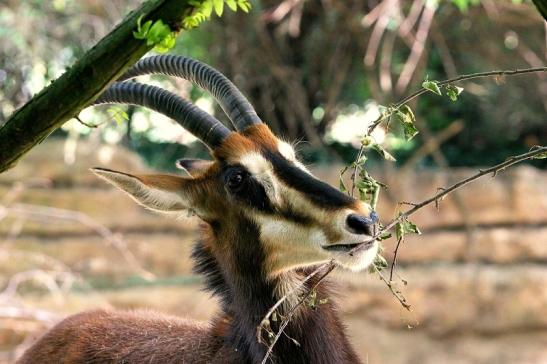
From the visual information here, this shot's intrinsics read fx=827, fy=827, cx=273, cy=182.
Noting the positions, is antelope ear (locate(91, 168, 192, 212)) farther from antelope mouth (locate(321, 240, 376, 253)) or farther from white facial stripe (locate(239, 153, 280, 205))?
antelope mouth (locate(321, 240, 376, 253))

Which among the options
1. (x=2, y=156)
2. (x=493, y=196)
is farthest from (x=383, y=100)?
(x=2, y=156)

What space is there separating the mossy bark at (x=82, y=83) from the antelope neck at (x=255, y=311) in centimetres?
151

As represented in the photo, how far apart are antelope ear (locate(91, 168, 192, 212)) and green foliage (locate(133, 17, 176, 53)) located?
165 centimetres

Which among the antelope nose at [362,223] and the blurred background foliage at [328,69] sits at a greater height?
the blurred background foliage at [328,69]

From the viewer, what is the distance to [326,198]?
11.1ft

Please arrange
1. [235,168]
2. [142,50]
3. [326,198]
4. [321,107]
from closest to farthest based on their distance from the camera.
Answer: [142,50] < [326,198] < [235,168] < [321,107]

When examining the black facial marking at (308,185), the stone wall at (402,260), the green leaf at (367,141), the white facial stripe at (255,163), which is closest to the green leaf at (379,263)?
the black facial marking at (308,185)

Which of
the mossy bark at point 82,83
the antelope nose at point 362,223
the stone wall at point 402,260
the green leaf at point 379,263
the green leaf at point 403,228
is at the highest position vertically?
the stone wall at point 402,260

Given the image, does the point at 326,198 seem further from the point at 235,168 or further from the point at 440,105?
the point at 440,105

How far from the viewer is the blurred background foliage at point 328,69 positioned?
10.0 metres

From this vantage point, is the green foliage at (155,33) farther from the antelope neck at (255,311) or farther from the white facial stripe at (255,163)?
the antelope neck at (255,311)

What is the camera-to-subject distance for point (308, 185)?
3.49 metres

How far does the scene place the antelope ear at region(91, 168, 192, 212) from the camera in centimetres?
379

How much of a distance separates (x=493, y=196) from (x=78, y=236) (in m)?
4.88
